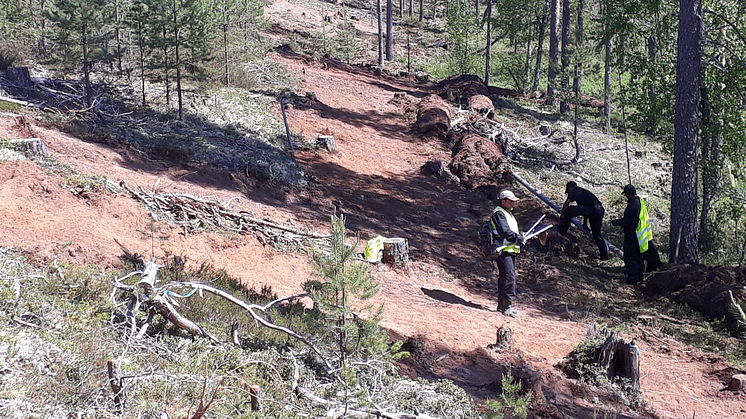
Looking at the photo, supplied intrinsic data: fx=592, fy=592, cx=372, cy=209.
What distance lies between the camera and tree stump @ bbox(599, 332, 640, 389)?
21.2 ft

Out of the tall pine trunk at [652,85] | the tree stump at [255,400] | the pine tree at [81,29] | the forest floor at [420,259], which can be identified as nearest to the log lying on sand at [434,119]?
the forest floor at [420,259]

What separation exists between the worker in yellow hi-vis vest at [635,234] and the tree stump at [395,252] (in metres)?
3.76

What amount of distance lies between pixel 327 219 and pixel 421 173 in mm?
5835

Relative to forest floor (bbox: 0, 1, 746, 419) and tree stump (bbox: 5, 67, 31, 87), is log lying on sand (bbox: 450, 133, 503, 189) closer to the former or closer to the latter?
forest floor (bbox: 0, 1, 746, 419)

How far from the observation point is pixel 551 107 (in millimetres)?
27969

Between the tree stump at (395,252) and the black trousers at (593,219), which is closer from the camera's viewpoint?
the tree stump at (395,252)

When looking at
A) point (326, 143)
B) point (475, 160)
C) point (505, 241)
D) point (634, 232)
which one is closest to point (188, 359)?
point (505, 241)

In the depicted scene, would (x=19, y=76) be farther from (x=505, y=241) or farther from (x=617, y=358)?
(x=617, y=358)

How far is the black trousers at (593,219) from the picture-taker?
11672 millimetres

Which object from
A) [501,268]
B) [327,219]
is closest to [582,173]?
[327,219]

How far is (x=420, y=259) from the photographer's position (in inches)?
456

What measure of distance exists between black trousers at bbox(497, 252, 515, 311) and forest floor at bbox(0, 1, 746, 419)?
0.25 meters

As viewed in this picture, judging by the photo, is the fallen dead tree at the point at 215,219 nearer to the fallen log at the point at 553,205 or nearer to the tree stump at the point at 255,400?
the tree stump at the point at 255,400

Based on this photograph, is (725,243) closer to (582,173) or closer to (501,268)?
(582,173)
